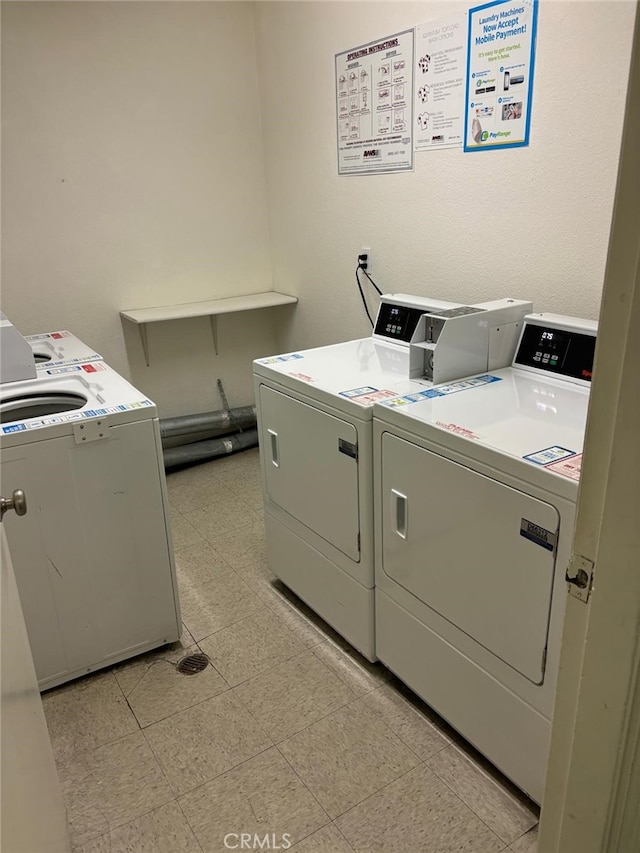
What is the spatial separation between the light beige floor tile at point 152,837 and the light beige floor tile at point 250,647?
0.50 m

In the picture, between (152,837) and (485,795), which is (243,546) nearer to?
(152,837)

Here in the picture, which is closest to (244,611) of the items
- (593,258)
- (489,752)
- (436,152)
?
(489,752)

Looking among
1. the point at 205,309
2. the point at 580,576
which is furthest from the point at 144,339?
the point at 580,576

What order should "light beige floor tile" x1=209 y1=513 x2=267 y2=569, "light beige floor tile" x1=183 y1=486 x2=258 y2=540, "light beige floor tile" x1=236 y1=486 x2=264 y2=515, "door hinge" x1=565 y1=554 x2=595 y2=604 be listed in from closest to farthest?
"door hinge" x1=565 y1=554 x2=595 y2=604, "light beige floor tile" x1=209 y1=513 x2=267 y2=569, "light beige floor tile" x1=183 y1=486 x2=258 y2=540, "light beige floor tile" x1=236 y1=486 x2=264 y2=515

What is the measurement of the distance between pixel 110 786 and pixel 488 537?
1245mm

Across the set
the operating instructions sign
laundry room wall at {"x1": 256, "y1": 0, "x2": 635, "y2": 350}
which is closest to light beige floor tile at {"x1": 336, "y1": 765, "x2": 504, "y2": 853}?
laundry room wall at {"x1": 256, "y1": 0, "x2": 635, "y2": 350}

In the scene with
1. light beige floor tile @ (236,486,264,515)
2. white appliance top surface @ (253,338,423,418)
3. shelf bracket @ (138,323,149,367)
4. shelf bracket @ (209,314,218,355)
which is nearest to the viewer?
white appliance top surface @ (253,338,423,418)

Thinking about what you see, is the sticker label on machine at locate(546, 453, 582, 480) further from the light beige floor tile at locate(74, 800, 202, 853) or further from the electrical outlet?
the electrical outlet

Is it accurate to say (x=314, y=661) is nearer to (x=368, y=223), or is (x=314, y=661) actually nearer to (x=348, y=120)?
(x=368, y=223)

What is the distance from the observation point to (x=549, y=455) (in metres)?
1.43

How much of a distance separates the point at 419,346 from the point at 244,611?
1.24 metres

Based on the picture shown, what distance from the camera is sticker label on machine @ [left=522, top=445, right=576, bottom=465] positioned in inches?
55.3

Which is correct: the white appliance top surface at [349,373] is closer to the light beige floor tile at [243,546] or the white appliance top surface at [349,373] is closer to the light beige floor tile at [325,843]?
the light beige floor tile at [243,546]

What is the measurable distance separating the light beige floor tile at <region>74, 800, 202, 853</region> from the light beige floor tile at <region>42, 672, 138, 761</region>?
0.32 m
